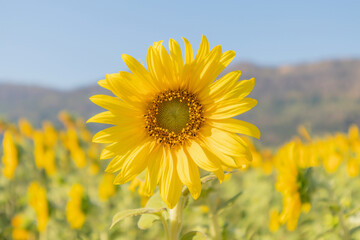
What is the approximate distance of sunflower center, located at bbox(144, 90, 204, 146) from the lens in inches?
59.3

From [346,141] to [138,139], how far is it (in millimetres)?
6425

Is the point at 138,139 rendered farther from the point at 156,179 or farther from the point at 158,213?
the point at 158,213

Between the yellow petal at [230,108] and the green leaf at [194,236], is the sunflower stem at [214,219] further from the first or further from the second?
the yellow petal at [230,108]

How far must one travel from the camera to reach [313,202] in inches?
80.8

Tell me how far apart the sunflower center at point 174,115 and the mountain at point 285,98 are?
10060cm

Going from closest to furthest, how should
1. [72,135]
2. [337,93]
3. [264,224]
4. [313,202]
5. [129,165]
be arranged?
[129,165] → [313,202] → [264,224] → [72,135] → [337,93]

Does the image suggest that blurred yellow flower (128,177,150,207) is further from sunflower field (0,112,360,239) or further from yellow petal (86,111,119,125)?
yellow petal (86,111,119,125)

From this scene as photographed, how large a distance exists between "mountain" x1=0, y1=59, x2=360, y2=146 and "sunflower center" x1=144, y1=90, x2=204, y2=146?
330 feet

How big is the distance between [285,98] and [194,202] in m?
150

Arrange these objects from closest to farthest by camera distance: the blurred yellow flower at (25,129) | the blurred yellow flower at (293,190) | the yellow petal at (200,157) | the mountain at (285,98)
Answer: the yellow petal at (200,157)
the blurred yellow flower at (293,190)
the blurred yellow flower at (25,129)
the mountain at (285,98)

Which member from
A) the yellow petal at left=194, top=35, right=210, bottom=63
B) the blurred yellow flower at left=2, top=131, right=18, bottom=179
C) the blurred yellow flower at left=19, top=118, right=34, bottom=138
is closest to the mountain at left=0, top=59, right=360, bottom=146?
the blurred yellow flower at left=19, top=118, right=34, bottom=138

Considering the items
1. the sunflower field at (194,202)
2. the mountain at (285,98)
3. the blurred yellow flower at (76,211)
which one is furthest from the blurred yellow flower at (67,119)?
the mountain at (285,98)

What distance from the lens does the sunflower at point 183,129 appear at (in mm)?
1277

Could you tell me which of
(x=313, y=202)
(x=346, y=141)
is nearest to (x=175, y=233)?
(x=313, y=202)
